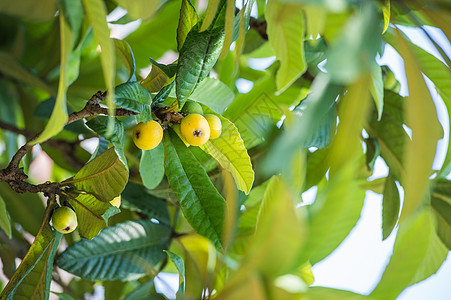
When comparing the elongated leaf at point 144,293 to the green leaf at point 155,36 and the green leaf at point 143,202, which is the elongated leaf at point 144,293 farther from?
the green leaf at point 155,36

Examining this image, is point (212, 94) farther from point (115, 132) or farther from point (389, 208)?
point (389, 208)

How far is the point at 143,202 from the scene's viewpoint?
2.46 ft

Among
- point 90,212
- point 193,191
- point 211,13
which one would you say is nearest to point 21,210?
point 90,212

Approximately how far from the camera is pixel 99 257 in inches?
24.5

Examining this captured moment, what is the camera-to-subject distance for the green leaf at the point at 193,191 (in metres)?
0.48

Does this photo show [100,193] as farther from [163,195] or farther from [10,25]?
[10,25]

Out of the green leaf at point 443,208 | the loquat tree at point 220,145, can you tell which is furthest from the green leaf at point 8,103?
the green leaf at point 443,208

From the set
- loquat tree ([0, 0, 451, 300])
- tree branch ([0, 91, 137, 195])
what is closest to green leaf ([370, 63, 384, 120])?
loquat tree ([0, 0, 451, 300])

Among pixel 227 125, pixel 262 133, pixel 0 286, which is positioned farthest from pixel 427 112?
pixel 0 286

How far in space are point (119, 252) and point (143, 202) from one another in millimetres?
114

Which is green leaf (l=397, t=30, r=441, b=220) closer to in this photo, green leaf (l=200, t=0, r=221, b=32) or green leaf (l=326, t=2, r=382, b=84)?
green leaf (l=326, t=2, r=382, b=84)

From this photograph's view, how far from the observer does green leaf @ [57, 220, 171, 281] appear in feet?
1.98

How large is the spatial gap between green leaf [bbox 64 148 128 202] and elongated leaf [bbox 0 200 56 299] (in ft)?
0.16

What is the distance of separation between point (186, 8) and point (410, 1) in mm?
247
